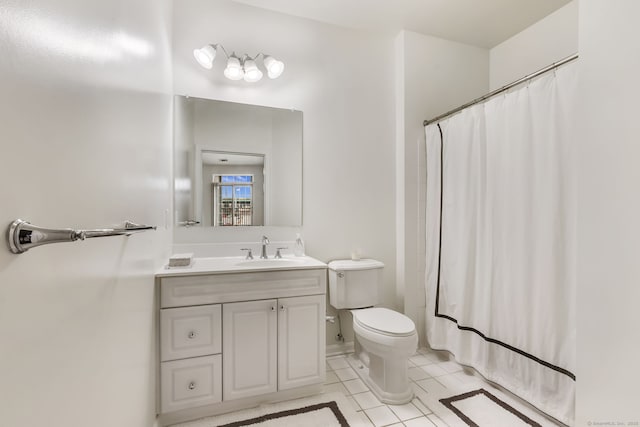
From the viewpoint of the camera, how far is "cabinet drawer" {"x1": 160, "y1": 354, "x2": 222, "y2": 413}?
1462mm

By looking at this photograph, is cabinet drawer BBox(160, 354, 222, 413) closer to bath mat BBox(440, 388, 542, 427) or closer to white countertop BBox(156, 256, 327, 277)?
white countertop BBox(156, 256, 327, 277)

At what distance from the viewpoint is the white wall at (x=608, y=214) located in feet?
3.23

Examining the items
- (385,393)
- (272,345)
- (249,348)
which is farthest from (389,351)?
(249,348)

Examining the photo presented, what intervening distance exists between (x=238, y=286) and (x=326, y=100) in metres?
1.59

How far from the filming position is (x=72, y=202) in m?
0.58

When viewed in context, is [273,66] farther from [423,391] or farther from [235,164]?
[423,391]

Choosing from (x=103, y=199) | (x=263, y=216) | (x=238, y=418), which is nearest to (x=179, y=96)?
(x=263, y=216)

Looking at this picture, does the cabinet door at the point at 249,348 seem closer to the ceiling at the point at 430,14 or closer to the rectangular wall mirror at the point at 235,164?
the rectangular wall mirror at the point at 235,164

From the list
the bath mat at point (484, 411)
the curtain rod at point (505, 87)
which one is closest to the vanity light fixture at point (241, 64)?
the curtain rod at point (505, 87)

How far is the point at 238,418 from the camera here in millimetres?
1554

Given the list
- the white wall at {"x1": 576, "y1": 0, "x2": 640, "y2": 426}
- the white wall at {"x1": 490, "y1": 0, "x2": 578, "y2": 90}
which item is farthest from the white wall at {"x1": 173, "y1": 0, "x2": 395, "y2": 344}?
the white wall at {"x1": 576, "y1": 0, "x2": 640, "y2": 426}

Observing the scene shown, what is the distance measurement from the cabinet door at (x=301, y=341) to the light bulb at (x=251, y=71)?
156cm

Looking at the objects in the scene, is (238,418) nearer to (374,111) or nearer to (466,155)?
(466,155)

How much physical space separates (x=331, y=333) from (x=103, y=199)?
197 cm
